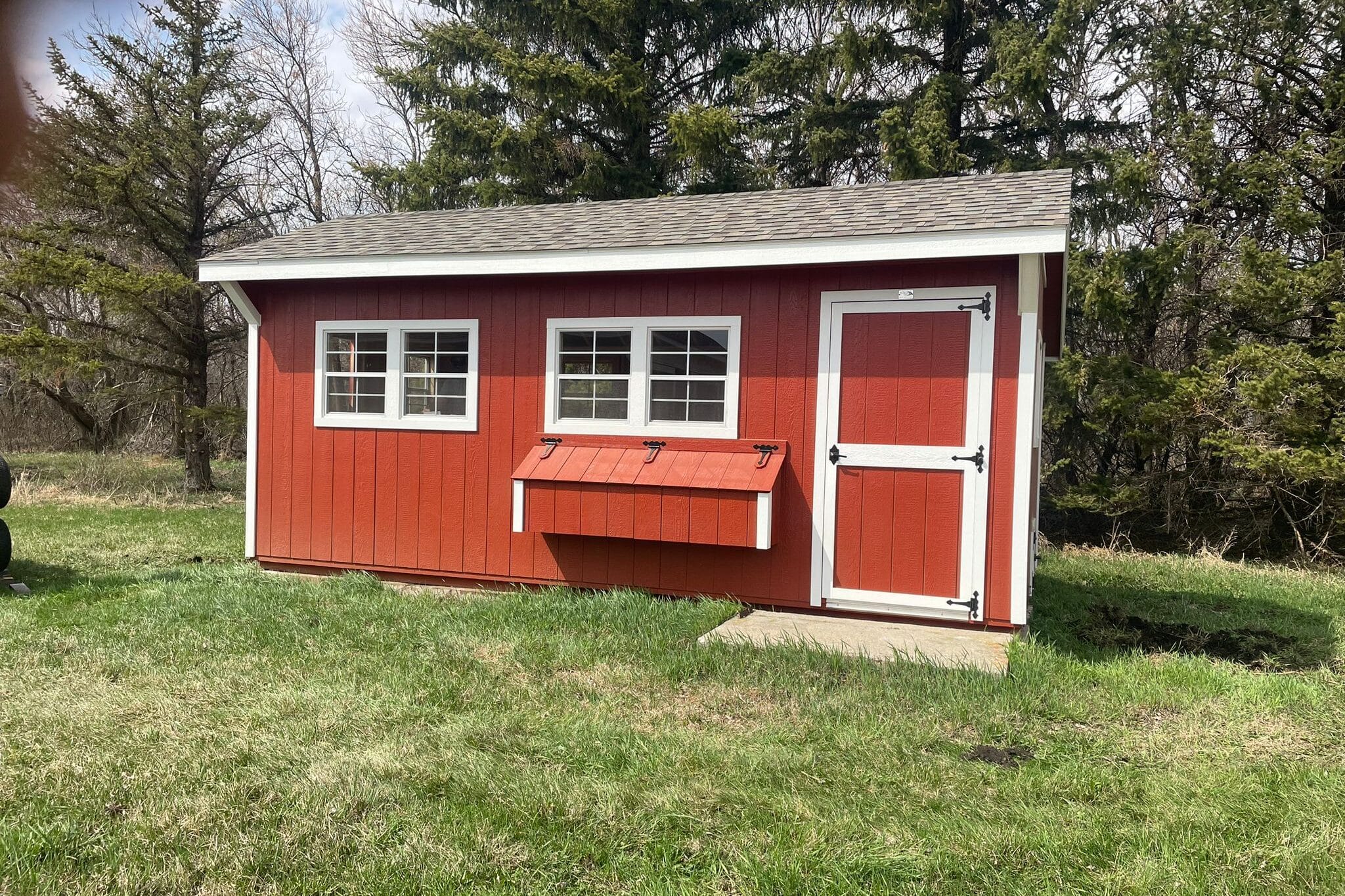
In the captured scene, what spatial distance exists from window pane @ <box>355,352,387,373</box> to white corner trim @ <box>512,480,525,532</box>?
1.54 meters

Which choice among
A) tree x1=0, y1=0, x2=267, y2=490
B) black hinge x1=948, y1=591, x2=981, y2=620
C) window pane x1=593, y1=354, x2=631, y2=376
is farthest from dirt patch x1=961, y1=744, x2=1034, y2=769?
tree x1=0, y1=0, x2=267, y2=490

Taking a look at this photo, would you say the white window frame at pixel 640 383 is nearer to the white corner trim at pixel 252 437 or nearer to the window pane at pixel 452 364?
the window pane at pixel 452 364

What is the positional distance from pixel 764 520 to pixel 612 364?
1587mm

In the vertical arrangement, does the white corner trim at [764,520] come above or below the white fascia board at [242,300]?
below

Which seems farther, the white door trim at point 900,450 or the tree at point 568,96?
the tree at point 568,96

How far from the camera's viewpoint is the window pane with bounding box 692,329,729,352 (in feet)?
20.6

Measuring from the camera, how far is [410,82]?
15.8 metres

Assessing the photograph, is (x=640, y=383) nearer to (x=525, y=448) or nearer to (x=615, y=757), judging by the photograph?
(x=525, y=448)

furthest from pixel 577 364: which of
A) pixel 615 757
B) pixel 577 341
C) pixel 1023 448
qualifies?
pixel 615 757

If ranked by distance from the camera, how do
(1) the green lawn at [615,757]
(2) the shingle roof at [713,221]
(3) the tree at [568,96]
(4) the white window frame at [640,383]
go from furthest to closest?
(3) the tree at [568,96], (4) the white window frame at [640,383], (2) the shingle roof at [713,221], (1) the green lawn at [615,757]

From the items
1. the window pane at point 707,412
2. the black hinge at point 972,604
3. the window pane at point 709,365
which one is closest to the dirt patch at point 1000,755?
the black hinge at point 972,604

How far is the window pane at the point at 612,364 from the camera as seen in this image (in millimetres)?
6484

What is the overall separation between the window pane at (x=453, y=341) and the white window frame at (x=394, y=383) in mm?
37

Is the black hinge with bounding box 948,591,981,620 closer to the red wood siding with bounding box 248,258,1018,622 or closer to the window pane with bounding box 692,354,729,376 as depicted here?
the red wood siding with bounding box 248,258,1018,622
